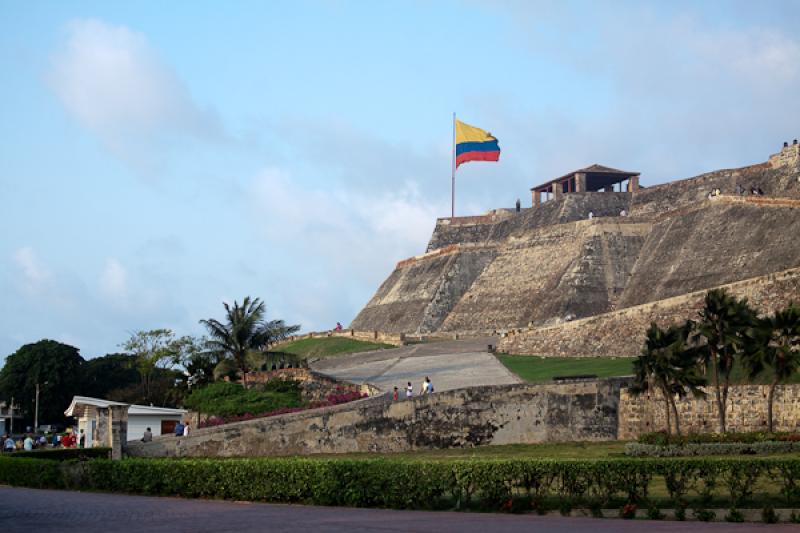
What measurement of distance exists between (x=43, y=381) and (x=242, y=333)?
89.4ft

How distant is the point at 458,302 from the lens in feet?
213

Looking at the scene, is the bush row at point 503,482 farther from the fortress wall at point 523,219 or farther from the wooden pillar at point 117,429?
the fortress wall at point 523,219

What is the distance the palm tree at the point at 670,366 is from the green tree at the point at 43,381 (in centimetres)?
4096

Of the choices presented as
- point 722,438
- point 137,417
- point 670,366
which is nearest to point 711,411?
point 670,366

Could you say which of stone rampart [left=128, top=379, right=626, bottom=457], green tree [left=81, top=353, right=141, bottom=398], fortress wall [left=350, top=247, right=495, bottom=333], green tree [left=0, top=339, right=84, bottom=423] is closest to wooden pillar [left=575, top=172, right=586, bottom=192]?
fortress wall [left=350, top=247, right=495, bottom=333]

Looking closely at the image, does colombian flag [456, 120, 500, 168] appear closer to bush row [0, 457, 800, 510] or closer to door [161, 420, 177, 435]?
door [161, 420, 177, 435]

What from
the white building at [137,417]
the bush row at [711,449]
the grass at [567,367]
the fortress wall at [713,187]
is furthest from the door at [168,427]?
the fortress wall at [713,187]

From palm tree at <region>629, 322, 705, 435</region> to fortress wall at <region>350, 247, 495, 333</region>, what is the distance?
33438 mm

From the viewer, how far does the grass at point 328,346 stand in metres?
56.9

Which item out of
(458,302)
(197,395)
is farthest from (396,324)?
(197,395)

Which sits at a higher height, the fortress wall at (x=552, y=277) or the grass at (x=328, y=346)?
the fortress wall at (x=552, y=277)

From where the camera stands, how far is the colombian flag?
68.1m

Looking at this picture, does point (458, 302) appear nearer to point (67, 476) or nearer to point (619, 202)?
point (619, 202)

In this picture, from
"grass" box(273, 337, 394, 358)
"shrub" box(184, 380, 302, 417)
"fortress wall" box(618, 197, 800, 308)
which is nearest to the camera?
"shrub" box(184, 380, 302, 417)
